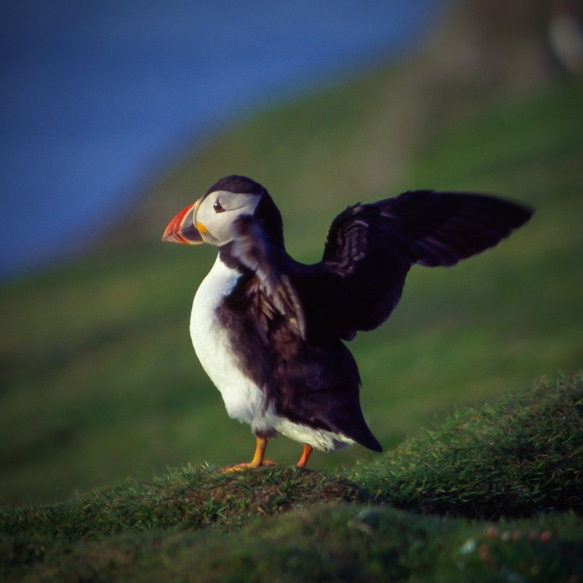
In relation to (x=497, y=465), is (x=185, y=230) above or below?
above

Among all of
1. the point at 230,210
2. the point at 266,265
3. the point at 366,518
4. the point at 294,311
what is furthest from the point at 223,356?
the point at 366,518

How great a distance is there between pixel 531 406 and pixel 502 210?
142cm

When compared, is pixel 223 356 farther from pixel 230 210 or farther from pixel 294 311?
pixel 230 210

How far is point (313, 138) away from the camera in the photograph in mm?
27406

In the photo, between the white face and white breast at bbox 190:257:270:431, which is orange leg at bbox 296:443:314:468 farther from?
the white face

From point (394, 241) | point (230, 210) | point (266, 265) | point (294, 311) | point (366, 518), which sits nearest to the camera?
point (366, 518)

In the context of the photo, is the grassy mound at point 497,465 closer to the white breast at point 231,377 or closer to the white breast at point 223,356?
the white breast at point 231,377

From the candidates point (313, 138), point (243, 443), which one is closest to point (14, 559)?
point (243, 443)

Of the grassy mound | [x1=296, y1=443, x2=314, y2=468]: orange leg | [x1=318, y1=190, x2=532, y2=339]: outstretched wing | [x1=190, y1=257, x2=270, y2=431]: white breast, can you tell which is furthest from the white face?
the grassy mound

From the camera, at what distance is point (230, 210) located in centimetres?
532

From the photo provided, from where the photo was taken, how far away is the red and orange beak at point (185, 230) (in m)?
5.49

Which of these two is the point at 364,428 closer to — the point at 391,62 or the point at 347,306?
the point at 347,306

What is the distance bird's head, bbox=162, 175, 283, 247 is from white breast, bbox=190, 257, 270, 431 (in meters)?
0.25

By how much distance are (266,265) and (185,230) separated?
3.31 feet
